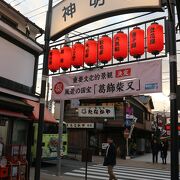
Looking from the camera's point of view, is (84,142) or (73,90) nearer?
(73,90)

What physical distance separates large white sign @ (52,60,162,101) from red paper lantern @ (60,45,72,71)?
54cm

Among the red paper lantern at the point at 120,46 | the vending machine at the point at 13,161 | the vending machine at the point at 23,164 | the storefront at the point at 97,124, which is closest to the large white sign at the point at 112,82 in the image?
the red paper lantern at the point at 120,46

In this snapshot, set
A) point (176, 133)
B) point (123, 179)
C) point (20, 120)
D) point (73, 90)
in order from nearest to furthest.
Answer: point (176, 133)
point (20, 120)
point (73, 90)
point (123, 179)

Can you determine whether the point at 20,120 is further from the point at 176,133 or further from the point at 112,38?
the point at 176,133

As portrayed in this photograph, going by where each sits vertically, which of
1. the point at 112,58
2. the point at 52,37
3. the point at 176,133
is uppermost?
the point at 52,37

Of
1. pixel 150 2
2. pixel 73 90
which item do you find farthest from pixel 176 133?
pixel 73 90

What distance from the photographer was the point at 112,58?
11.9 metres

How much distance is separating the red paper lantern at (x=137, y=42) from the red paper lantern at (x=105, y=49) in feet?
3.43

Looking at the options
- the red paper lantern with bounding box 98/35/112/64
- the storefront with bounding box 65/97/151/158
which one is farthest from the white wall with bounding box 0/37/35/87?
the storefront with bounding box 65/97/151/158

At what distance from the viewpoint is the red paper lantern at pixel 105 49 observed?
12.0m

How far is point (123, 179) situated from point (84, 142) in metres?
17.5

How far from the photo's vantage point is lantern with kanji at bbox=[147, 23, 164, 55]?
1048cm

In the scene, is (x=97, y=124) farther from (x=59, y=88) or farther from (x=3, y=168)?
(x=3, y=168)

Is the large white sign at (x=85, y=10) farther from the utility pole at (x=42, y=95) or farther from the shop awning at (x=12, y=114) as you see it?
the shop awning at (x=12, y=114)
